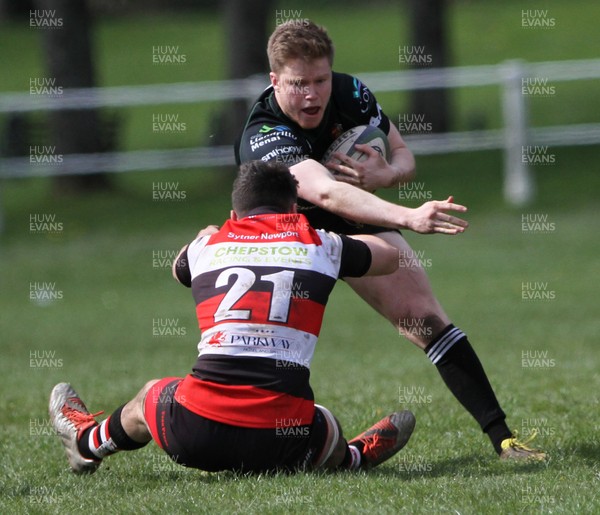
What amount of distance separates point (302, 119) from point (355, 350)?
5845mm

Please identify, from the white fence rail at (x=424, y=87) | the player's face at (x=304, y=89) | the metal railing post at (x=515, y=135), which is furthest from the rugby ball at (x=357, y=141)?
the metal railing post at (x=515, y=135)

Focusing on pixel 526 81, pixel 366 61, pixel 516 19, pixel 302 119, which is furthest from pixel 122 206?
pixel 516 19

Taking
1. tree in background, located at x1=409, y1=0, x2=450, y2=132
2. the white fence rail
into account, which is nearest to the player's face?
the white fence rail

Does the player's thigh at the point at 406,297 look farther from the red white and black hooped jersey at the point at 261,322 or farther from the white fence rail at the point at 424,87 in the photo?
the white fence rail at the point at 424,87

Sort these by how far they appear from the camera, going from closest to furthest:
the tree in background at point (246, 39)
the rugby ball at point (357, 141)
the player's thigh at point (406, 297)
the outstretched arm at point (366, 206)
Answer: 1. the outstretched arm at point (366, 206)
2. the rugby ball at point (357, 141)
3. the player's thigh at point (406, 297)
4. the tree in background at point (246, 39)

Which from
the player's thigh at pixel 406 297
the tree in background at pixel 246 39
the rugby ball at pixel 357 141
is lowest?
the player's thigh at pixel 406 297

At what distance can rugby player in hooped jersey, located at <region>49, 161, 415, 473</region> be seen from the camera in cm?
521

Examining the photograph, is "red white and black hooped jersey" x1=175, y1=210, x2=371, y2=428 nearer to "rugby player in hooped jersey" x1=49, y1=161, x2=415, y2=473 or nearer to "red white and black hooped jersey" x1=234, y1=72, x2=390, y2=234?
"rugby player in hooped jersey" x1=49, y1=161, x2=415, y2=473

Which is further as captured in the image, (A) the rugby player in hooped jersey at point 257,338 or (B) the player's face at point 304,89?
(B) the player's face at point 304,89

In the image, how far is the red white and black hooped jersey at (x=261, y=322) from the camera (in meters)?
5.21

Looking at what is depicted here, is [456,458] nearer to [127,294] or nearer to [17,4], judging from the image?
[127,294]

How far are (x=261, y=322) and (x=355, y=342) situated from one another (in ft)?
22.9

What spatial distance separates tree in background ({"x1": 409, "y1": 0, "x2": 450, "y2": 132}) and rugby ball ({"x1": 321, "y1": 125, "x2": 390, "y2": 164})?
51.0 ft

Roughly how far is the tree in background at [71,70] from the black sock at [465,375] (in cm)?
1505
